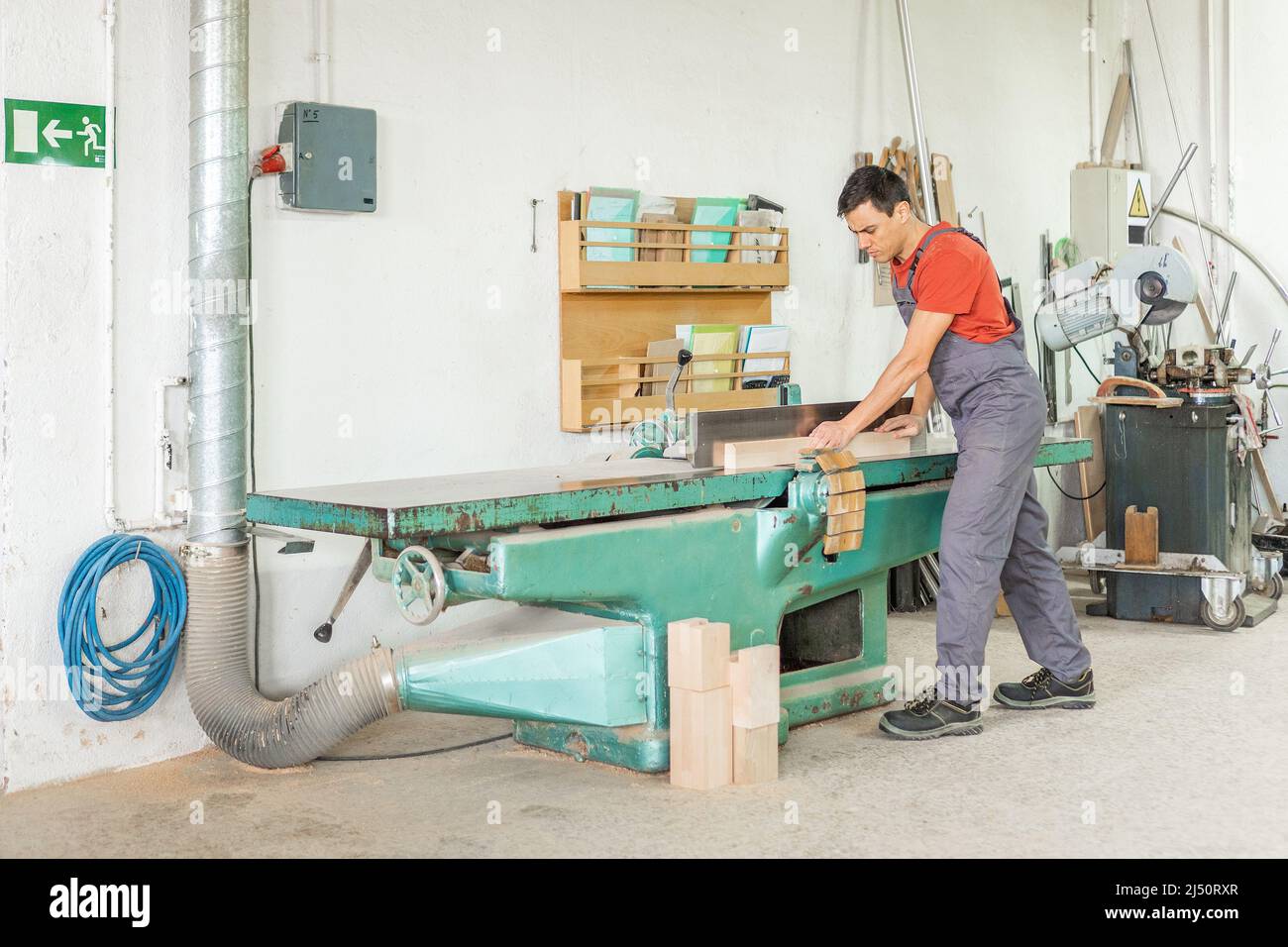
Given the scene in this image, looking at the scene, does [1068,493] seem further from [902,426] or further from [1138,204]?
[902,426]

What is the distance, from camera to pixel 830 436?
10.5ft

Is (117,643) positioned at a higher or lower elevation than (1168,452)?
lower

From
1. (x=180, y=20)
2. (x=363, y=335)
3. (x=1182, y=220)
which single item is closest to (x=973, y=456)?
(x=363, y=335)

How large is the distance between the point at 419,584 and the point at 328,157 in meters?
1.36

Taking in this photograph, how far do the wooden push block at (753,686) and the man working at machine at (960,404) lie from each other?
554 millimetres

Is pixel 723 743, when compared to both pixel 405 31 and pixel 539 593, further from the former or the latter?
pixel 405 31

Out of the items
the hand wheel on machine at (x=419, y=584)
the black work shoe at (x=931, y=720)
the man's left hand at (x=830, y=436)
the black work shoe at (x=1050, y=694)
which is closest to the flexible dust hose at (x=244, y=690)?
the hand wheel on machine at (x=419, y=584)

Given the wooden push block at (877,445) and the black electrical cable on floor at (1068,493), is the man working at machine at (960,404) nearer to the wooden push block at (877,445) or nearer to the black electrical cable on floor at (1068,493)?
the wooden push block at (877,445)

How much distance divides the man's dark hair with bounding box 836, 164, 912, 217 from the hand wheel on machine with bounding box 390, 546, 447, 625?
143cm

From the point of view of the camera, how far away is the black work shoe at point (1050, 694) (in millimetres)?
3605

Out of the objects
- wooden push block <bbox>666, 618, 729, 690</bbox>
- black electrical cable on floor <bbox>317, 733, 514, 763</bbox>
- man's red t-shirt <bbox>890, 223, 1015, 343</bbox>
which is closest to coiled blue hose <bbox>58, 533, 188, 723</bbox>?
black electrical cable on floor <bbox>317, 733, 514, 763</bbox>

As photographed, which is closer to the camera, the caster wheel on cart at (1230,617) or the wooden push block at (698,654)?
the wooden push block at (698,654)

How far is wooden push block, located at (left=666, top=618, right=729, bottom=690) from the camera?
2838 mm

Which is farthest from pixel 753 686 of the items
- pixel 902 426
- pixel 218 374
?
pixel 218 374
